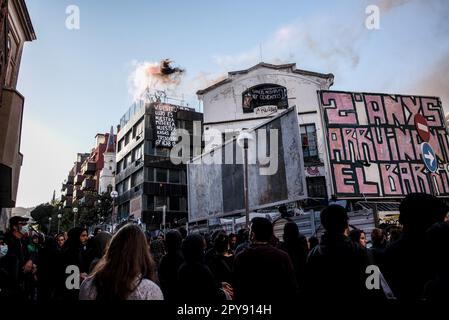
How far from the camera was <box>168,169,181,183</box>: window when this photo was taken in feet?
144

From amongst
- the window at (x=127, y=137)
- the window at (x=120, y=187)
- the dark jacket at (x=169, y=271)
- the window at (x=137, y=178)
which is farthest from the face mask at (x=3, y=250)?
the window at (x=127, y=137)

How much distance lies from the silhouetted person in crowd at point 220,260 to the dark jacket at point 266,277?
136cm

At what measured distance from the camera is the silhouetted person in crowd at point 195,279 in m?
3.44

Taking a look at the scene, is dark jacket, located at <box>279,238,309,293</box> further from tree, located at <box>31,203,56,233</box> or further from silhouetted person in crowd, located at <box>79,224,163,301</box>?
tree, located at <box>31,203,56,233</box>

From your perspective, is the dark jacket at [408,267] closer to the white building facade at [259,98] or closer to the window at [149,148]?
the white building facade at [259,98]

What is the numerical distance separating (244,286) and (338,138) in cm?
1722

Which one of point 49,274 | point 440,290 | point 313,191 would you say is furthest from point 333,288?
point 313,191

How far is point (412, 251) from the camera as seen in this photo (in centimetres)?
272

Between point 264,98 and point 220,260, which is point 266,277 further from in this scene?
point 264,98

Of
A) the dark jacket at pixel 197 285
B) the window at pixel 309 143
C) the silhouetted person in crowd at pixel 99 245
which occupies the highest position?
the window at pixel 309 143

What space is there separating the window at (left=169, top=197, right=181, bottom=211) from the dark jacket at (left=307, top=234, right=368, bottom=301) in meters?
40.2

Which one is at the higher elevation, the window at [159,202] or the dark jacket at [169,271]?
the window at [159,202]

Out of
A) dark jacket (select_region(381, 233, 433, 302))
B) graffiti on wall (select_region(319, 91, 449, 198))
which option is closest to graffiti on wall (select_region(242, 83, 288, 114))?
graffiti on wall (select_region(319, 91, 449, 198))
